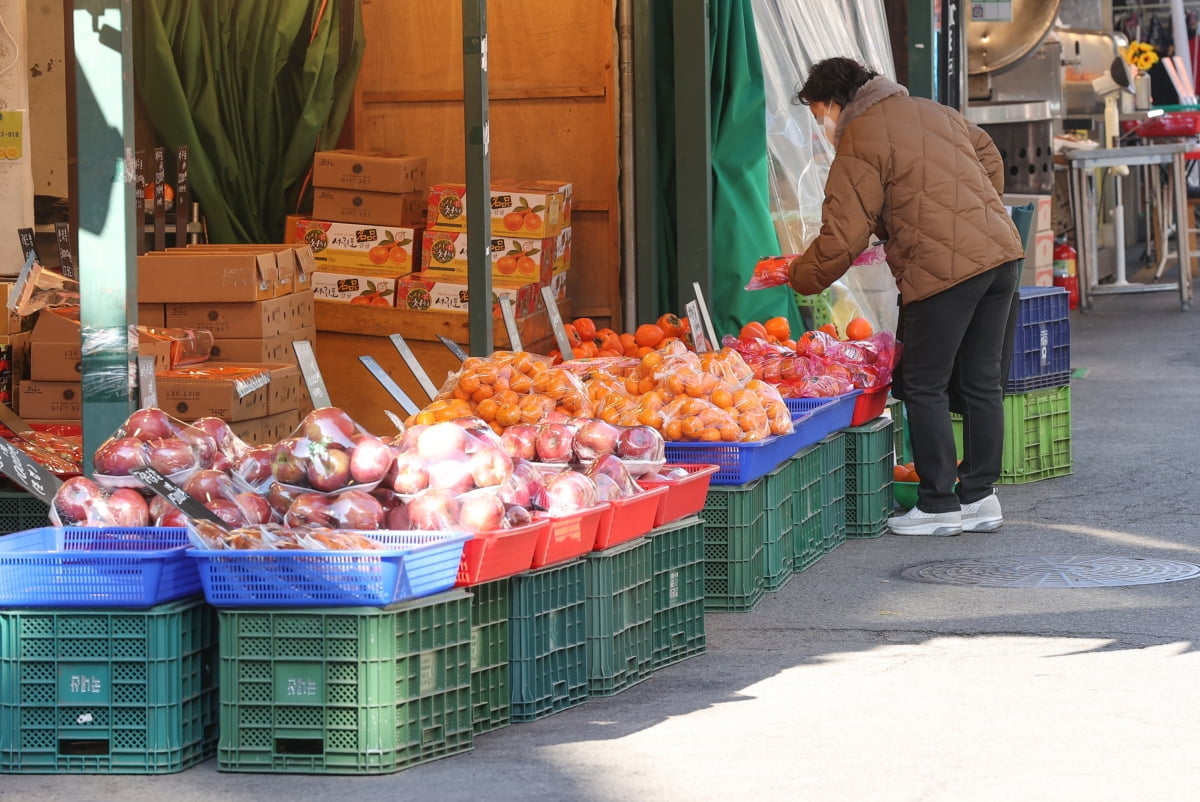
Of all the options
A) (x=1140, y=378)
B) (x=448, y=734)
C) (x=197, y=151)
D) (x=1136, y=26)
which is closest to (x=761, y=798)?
(x=448, y=734)

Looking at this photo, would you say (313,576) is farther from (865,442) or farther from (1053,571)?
(865,442)

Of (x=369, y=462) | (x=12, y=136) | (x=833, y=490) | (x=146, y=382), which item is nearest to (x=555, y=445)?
(x=369, y=462)

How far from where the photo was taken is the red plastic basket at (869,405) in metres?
7.95

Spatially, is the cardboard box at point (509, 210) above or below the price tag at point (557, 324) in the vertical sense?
above

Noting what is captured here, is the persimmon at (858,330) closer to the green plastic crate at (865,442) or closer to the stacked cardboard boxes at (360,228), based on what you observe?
the green plastic crate at (865,442)

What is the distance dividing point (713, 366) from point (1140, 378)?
7.35 metres

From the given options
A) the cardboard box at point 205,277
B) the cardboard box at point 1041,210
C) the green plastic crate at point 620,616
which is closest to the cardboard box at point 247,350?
the cardboard box at point 205,277

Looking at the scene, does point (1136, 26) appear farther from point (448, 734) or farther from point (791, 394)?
point (448, 734)

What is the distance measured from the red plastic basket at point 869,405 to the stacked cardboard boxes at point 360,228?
2.93m

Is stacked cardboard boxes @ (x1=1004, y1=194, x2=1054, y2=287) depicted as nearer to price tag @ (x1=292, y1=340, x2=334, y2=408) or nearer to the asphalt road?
the asphalt road

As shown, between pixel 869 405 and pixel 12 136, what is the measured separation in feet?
15.2

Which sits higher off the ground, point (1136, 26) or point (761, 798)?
point (1136, 26)

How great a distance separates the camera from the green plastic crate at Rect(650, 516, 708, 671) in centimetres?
568

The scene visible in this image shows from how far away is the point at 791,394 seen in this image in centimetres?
752
